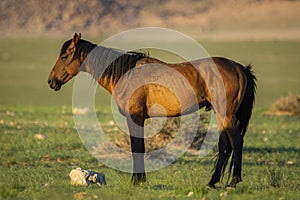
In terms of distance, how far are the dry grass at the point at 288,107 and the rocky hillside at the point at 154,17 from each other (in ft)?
10.8

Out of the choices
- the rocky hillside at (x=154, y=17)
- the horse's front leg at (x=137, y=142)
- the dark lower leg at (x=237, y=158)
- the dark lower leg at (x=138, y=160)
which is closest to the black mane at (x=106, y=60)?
the horse's front leg at (x=137, y=142)

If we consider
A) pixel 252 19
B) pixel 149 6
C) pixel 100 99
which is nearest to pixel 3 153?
pixel 100 99

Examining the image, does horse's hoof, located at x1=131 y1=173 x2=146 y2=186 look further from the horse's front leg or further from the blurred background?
the blurred background

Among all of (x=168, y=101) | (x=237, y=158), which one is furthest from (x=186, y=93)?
(x=237, y=158)

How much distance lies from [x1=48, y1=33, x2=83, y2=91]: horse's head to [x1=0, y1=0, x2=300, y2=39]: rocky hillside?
30.8ft

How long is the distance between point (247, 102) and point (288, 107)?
13.4 metres

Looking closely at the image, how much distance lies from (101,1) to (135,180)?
20.2 m

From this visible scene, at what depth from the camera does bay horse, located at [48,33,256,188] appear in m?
9.62

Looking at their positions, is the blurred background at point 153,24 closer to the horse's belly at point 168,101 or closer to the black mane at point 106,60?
the black mane at point 106,60

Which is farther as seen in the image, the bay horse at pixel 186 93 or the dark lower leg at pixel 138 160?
the dark lower leg at pixel 138 160

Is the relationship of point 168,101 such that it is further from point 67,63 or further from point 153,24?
point 153,24

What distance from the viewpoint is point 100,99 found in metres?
32.8

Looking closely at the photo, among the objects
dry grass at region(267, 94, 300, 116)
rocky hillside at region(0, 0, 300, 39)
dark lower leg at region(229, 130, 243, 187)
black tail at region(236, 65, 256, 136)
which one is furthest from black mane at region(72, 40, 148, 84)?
dry grass at region(267, 94, 300, 116)

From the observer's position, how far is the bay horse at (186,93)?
9.62m
